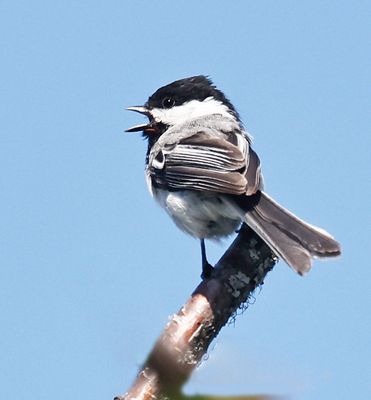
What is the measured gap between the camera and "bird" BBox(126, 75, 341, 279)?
3.05 m

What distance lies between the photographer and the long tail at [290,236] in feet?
9.23

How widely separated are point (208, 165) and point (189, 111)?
1.16 metres

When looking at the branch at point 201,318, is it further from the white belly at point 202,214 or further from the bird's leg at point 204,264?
the white belly at point 202,214

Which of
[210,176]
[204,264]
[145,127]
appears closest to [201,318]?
[204,264]

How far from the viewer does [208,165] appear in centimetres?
372

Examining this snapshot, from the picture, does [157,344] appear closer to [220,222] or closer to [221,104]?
[220,222]

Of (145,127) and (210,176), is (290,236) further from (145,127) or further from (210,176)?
(145,127)

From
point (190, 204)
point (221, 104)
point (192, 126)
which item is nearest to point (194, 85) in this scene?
point (221, 104)

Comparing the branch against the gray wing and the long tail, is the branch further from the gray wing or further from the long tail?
the gray wing

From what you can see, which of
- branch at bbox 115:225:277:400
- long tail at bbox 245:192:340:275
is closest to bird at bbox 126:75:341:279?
long tail at bbox 245:192:340:275

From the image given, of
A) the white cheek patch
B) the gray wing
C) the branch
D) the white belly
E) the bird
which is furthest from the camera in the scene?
the white cheek patch

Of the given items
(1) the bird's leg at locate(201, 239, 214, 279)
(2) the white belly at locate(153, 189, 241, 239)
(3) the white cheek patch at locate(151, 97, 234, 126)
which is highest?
(3) the white cheek patch at locate(151, 97, 234, 126)

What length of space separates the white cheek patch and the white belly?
0.94 m

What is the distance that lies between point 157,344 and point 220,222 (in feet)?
10.5
